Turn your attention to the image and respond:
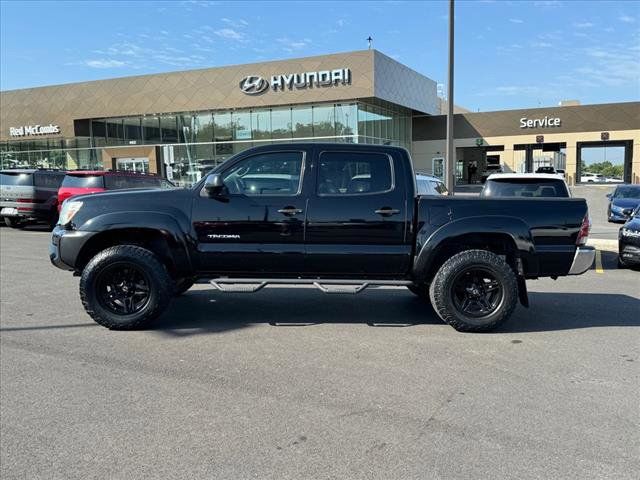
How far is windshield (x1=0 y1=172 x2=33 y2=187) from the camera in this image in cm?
1670

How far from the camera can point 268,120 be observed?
34438mm

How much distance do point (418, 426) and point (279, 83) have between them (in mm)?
31230

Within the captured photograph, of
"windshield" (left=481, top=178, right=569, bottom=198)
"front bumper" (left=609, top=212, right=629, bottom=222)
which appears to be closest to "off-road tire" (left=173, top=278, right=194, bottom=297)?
"windshield" (left=481, top=178, right=569, bottom=198)

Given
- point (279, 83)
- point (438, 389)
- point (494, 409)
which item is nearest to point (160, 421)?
point (438, 389)

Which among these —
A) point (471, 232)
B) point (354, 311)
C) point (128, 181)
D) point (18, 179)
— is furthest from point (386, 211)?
point (18, 179)

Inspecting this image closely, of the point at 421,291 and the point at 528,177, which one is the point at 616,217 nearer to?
the point at 528,177

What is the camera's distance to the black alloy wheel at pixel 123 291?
19.4 ft

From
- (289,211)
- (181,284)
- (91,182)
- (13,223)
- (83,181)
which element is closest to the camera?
(289,211)

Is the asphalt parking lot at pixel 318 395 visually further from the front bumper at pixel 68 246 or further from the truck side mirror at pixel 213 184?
the truck side mirror at pixel 213 184

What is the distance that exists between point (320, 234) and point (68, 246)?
107 inches

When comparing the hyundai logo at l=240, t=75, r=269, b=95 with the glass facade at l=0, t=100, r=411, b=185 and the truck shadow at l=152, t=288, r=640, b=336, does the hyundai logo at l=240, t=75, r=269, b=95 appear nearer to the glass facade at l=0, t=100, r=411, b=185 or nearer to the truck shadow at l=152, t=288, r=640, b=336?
the glass facade at l=0, t=100, r=411, b=185

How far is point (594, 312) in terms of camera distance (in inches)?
263

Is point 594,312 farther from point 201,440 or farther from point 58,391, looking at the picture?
point 58,391

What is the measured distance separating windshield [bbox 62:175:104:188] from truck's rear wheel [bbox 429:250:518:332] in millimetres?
12445
